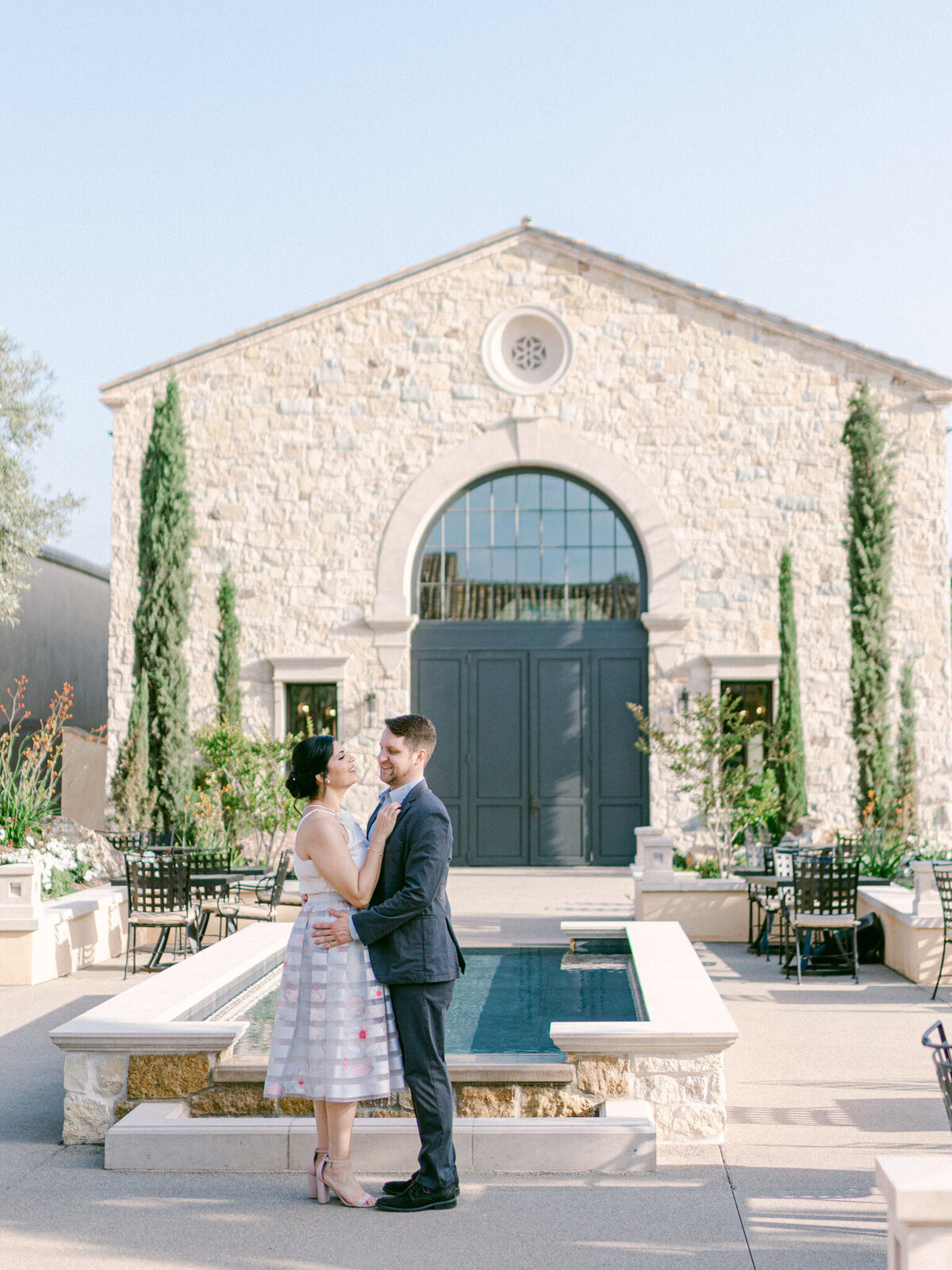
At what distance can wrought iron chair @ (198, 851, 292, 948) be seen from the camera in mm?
10133

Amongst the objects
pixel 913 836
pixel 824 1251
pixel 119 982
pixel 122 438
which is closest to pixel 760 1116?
pixel 824 1251

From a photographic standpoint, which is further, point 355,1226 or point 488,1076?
point 488,1076

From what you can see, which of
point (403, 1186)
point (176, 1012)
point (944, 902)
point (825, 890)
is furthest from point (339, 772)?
point (825, 890)

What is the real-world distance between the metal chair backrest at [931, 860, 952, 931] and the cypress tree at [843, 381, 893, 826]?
4362 mm

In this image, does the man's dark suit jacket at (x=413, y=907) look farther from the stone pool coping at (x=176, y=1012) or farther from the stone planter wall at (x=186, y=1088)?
the stone pool coping at (x=176, y=1012)

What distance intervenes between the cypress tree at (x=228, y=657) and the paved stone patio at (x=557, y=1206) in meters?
10.2

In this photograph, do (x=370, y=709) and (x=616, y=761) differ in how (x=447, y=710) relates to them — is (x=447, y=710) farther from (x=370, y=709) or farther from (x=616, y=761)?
(x=616, y=761)

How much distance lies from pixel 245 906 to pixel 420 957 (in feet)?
24.7

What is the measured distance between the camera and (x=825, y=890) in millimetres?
9664

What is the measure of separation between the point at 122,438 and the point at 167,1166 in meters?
14.1

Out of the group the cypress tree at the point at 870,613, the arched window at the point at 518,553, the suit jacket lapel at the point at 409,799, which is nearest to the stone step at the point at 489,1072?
the suit jacket lapel at the point at 409,799

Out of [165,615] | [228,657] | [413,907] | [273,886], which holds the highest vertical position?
[165,615]

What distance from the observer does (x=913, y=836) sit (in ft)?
47.3

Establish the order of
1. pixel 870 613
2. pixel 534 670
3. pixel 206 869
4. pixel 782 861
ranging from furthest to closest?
pixel 534 670, pixel 870 613, pixel 782 861, pixel 206 869
